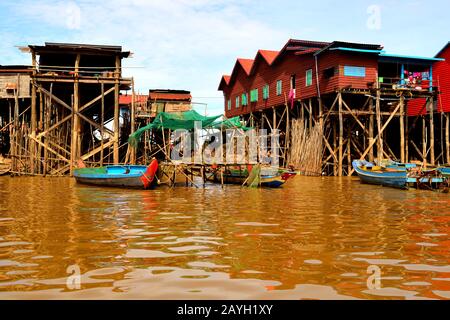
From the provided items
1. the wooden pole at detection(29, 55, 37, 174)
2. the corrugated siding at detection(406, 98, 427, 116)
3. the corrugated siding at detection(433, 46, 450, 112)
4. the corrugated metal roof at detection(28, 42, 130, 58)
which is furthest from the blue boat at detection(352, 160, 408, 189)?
the wooden pole at detection(29, 55, 37, 174)

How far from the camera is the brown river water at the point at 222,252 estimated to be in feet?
16.4

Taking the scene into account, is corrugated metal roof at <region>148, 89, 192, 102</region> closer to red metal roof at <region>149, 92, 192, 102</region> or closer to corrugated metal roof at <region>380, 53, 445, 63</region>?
red metal roof at <region>149, 92, 192, 102</region>

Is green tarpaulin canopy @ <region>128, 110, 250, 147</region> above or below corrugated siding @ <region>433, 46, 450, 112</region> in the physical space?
below

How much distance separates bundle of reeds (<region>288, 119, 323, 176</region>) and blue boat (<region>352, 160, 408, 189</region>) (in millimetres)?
4165

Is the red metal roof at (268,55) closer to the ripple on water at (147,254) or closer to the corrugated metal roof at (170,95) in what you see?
the corrugated metal roof at (170,95)

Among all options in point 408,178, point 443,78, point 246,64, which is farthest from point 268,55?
point 408,178

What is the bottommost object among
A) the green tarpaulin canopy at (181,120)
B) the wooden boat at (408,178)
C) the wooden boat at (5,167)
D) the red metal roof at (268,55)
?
the wooden boat at (408,178)

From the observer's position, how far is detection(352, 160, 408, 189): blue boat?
64.7ft

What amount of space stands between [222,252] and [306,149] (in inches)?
886

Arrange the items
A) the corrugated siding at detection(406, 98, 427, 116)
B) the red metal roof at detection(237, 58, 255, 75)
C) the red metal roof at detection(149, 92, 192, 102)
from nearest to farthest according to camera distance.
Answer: the corrugated siding at detection(406, 98, 427, 116) → the red metal roof at detection(237, 58, 255, 75) → the red metal roof at detection(149, 92, 192, 102)

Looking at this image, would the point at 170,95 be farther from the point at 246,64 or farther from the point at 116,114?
the point at 116,114

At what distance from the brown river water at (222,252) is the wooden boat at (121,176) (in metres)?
5.71

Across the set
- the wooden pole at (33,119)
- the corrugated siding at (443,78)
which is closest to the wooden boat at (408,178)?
the corrugated siding at (443,78)

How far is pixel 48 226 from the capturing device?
9023 millimetres
